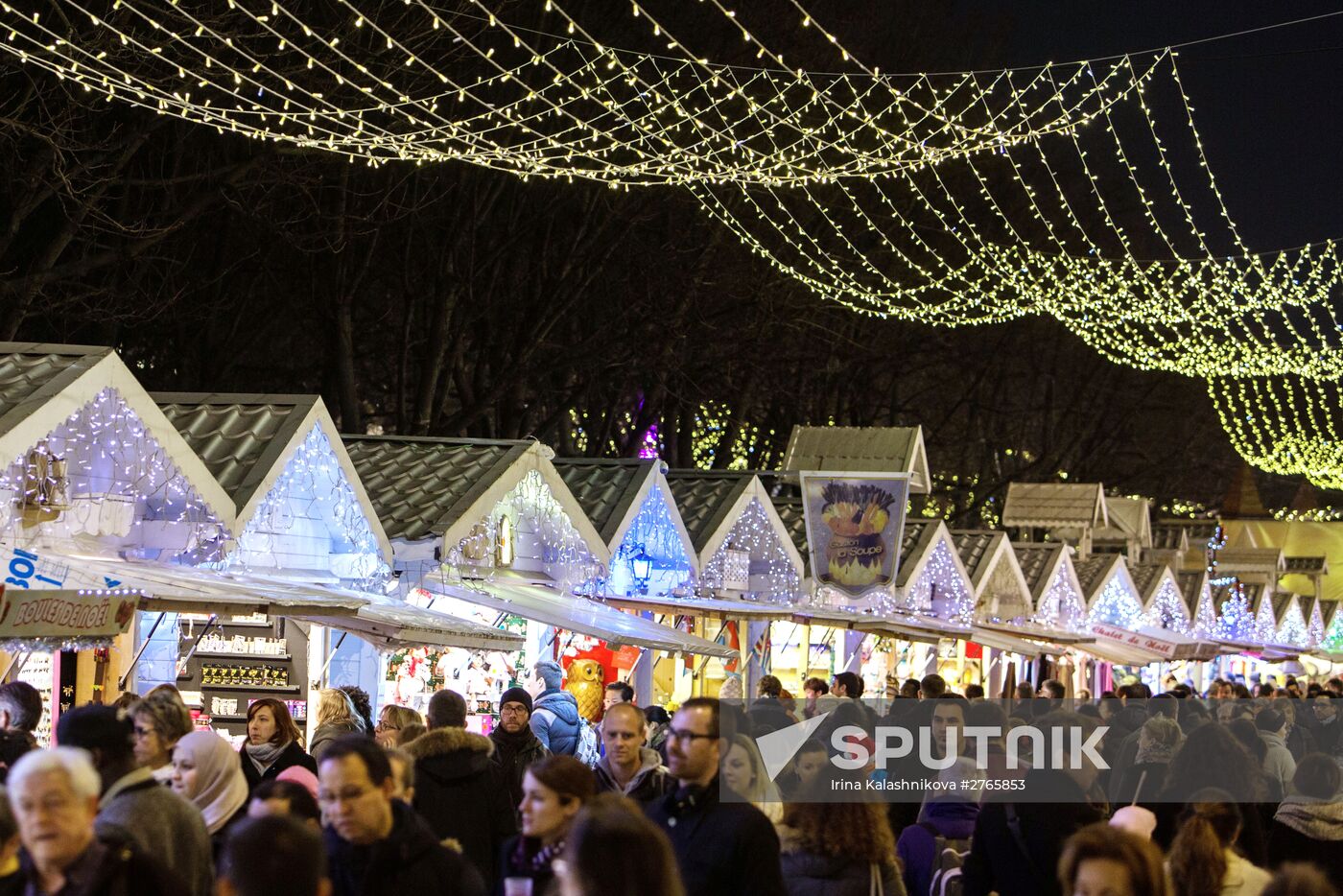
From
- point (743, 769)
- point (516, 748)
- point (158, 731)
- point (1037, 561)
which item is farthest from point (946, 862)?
point (1037, 561)

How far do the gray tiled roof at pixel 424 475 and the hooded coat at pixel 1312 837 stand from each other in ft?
27.1

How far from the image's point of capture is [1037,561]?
33.6 metres

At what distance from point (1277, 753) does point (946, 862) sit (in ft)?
15.9

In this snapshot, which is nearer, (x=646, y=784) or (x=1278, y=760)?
(x=646, y=784)

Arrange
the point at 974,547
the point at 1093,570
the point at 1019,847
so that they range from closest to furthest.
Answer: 1. the point at 1019,847
2. the point at 974,547
3. the point at 1093,570

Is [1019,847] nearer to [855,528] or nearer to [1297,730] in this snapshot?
[1297,730]

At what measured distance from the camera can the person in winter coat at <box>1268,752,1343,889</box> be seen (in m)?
7.40

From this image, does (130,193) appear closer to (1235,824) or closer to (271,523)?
(271,523)

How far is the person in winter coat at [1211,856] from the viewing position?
236 inches

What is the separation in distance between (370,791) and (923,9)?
2863 cm

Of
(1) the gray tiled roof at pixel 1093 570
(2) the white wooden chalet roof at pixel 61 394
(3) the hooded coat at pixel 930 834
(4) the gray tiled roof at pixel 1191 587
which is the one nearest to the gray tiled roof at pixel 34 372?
(2) the white wooden chalet roof at pixel 61 394

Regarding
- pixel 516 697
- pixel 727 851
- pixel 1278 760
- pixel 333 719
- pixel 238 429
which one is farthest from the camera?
pixel 238 429

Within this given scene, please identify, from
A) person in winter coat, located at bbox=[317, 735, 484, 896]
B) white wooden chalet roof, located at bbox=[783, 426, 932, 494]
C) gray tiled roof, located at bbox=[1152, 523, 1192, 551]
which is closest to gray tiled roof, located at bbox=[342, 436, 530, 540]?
white wooden chalet roof, located at bbox=[783, 426, 932, 494]

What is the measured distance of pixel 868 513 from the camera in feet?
67.5
